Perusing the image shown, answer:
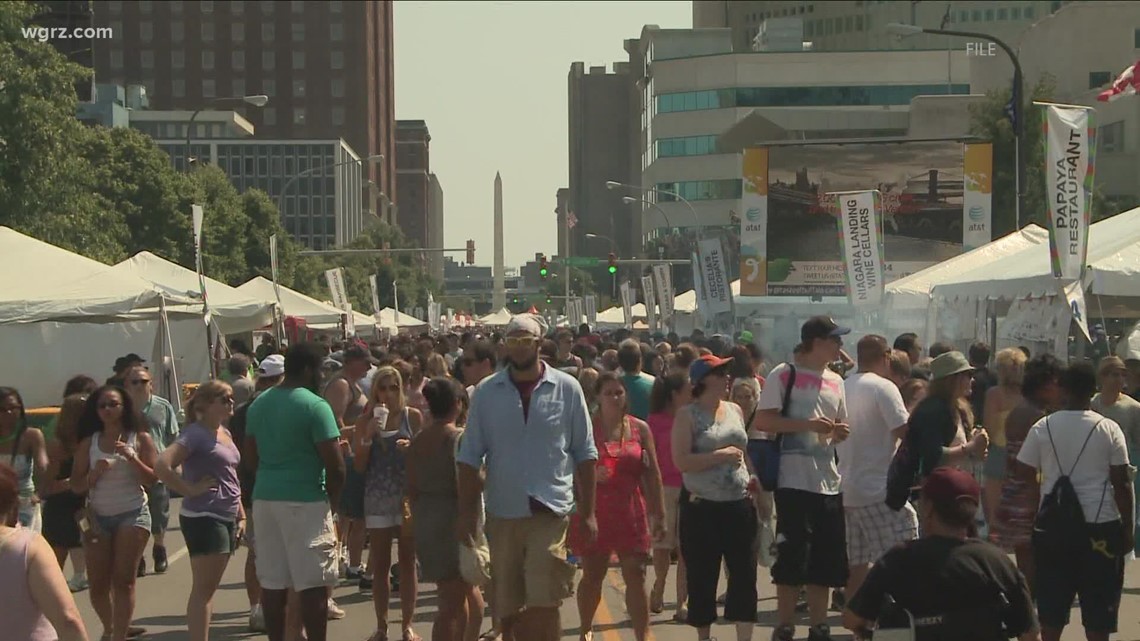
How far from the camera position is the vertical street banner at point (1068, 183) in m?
14.9

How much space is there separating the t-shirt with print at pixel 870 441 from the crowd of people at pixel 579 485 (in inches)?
0.5

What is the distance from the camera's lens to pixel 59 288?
21812 mm

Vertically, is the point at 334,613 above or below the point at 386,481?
below

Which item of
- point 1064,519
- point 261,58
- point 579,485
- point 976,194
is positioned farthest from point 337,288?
point 261,58

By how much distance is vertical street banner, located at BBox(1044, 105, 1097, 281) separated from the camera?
14.9 metres

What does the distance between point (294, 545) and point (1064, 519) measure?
3.83m

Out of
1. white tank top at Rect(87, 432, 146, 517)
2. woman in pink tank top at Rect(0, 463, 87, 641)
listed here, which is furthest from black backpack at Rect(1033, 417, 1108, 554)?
white tank top at Rect(87, 432, 146, 517)

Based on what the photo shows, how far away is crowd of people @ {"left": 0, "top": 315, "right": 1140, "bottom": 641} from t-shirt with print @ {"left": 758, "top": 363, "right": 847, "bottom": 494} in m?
0.01

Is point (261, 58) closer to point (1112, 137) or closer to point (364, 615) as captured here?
point (1112, 137)

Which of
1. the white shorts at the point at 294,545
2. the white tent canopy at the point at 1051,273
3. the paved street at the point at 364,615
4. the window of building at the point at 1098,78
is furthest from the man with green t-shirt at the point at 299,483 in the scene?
the window of building at the point at 1098,78

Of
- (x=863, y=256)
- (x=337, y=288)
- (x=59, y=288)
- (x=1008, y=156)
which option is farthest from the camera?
(x=1008, y=156)

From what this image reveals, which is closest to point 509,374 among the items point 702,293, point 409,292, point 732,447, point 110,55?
point 732,447

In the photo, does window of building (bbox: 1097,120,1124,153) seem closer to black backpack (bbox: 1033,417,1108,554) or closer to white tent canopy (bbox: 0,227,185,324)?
white tent canopy (bbox: 0,227,185,324)

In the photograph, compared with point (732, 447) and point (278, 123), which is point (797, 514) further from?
point (278, 123)
